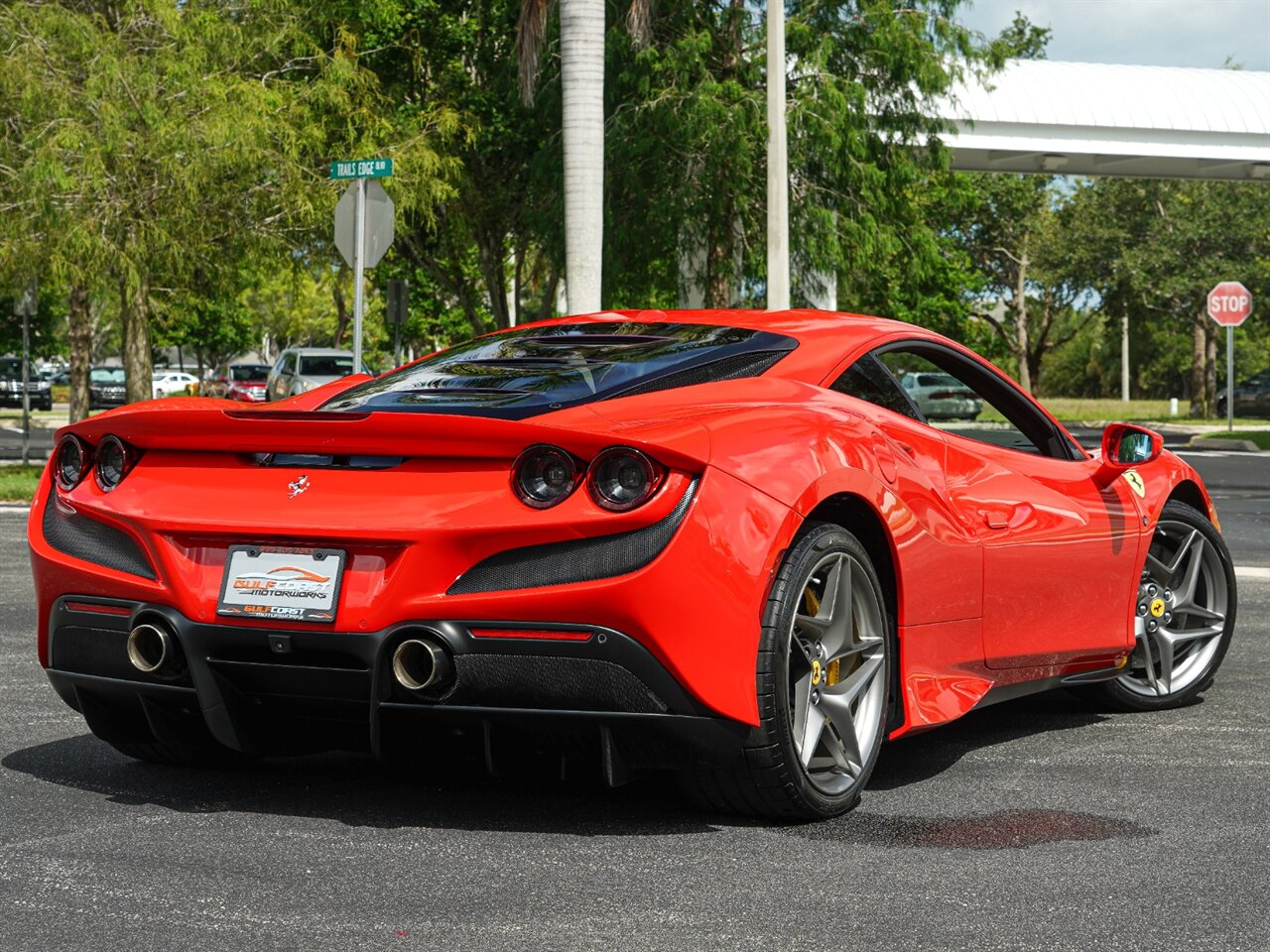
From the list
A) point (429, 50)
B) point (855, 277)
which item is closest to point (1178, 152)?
point (855, 277)

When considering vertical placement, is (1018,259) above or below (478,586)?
above

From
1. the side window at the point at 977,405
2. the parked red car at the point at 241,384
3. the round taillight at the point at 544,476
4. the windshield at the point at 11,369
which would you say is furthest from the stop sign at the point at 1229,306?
the windshield at the point at 11,369

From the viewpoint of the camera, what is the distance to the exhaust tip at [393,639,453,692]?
167 inches

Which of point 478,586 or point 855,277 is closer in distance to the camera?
point 478,586

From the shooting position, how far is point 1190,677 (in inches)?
262

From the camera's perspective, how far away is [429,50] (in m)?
27.3

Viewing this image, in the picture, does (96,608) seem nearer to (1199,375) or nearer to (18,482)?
(18,482)

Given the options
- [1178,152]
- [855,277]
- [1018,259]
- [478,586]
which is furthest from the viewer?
[1018,259]

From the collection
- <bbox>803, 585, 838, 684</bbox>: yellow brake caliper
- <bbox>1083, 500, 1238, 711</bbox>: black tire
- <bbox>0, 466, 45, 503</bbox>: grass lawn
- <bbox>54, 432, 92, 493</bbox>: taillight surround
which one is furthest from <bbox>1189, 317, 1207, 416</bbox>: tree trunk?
<bbox>54, 432, 92, 493</bbox>: taillight surround

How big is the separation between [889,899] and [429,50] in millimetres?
24615

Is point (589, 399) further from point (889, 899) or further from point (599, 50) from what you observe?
point (599, 50)

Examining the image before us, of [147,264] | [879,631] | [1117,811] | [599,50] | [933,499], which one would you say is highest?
[599,50]

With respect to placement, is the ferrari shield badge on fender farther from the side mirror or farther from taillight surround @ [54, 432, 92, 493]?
taillight surround @ [54, 432, 92, 493]

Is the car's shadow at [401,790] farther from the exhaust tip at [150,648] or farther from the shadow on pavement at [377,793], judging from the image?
the exhaust tip at [150,648]
